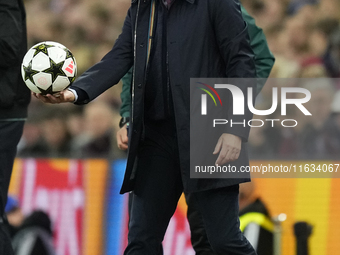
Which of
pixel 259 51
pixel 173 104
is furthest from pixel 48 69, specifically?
pixel 259 51

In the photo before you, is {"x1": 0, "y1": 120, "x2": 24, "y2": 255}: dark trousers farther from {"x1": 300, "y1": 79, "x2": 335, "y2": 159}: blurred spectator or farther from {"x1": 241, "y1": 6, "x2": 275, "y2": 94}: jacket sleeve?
{"x1": 300, "y1": 79, "x2": 335, "y2": 159}: blurred spectator

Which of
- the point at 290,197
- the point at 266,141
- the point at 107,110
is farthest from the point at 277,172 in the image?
the point at 107,110

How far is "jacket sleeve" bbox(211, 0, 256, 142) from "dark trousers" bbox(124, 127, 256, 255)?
0.36m

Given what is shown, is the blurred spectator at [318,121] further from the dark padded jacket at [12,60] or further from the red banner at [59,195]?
the dark padded jacket at [12,60]

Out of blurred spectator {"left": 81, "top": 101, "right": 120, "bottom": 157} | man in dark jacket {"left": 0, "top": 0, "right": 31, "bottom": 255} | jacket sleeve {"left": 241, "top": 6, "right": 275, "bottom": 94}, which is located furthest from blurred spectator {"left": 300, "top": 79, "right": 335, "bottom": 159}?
man in dark jacket {"left": 0, "top": 0, "right": 31, "bottom": 255}

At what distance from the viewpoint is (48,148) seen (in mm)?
6062

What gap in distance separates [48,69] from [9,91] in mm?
813

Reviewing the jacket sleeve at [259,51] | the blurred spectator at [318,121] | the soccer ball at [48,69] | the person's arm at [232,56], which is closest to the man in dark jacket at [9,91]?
the soccer ball at [48,69]

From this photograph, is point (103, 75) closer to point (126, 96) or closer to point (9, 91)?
point (126, 96)

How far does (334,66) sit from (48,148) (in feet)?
11.1

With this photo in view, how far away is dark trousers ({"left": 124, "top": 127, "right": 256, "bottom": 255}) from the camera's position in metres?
2.83

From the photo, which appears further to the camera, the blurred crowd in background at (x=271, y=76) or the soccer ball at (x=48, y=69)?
the blurred crowd in background at (x=271, y=76)

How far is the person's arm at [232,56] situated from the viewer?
9.18ft

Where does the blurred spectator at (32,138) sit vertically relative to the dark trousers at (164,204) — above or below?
above
